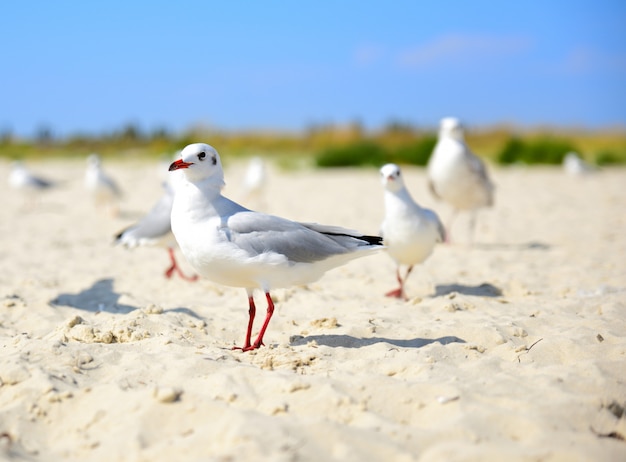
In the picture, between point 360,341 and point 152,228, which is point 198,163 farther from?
point 152,228

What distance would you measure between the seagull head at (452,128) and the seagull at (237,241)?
555 cm

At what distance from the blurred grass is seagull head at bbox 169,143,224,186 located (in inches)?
735

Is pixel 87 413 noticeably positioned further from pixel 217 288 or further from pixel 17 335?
pixel 217 288

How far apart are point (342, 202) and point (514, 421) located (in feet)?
34.9

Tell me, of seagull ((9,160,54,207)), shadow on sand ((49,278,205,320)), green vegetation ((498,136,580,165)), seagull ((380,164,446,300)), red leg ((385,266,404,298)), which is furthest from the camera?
green vegetation ((498,136,580,165))

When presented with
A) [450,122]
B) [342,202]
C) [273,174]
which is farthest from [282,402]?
[273,174]

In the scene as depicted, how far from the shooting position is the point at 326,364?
388cm

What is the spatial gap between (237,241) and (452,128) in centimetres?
614

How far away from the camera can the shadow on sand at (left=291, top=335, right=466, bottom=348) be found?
4363 mm


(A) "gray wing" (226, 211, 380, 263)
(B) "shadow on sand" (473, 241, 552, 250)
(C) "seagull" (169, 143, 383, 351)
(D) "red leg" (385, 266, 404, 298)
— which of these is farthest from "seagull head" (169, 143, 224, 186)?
(B) "shadow on sand" (473, 241, 552, 250)

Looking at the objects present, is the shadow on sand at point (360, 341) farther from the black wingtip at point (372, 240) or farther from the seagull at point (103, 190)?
the seagull at point (103, 190)

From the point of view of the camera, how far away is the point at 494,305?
215 inches

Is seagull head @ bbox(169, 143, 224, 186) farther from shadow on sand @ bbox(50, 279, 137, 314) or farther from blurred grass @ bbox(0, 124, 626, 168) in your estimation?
blurred grass @ bbox(0, 124, 626, 168)

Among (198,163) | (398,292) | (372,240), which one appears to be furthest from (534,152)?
(198,163)
